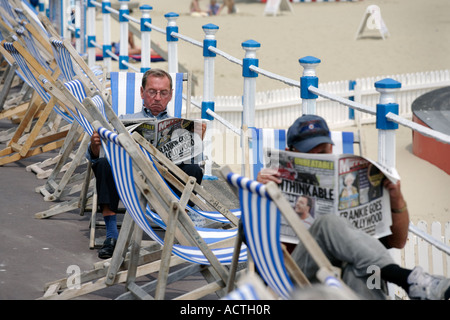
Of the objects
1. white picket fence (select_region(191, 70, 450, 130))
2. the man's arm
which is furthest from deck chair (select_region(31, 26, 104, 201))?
white picket fence (select_region(191, 70, 450, 130))

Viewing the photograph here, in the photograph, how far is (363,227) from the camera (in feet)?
11.1

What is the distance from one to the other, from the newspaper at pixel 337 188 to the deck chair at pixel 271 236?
1.01 ft

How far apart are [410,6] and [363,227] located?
2595cm

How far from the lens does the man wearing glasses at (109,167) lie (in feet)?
15.7

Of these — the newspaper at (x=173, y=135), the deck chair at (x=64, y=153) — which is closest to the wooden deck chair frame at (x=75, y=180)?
the deck chair at (x=64, y=153)

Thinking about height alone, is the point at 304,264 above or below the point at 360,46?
below

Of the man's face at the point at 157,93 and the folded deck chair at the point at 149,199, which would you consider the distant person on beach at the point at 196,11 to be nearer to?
the man's face at the point at 157,93

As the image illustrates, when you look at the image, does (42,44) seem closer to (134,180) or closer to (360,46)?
(134,180)

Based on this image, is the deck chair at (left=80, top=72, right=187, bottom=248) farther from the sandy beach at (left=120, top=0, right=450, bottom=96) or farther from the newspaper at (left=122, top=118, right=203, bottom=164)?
the sandy beach at (left=120, top=0, right=450, bottom=96)

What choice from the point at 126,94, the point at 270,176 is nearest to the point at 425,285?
the point at 270,176

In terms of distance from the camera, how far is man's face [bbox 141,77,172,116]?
5117mm

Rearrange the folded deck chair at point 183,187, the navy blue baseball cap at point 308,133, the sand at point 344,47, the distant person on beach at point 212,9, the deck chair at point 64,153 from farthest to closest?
1. the distant person on beach at point 212,9
2. the sand at point 344,47
3. the deck chair at point 64,153
4. the folded deck chair at point 183,187
5. the navy blue baseball cap at point 308,133

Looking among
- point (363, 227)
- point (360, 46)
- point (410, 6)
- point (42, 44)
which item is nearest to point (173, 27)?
point (42, 44)

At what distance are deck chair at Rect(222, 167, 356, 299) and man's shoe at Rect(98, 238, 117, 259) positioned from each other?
166cm
